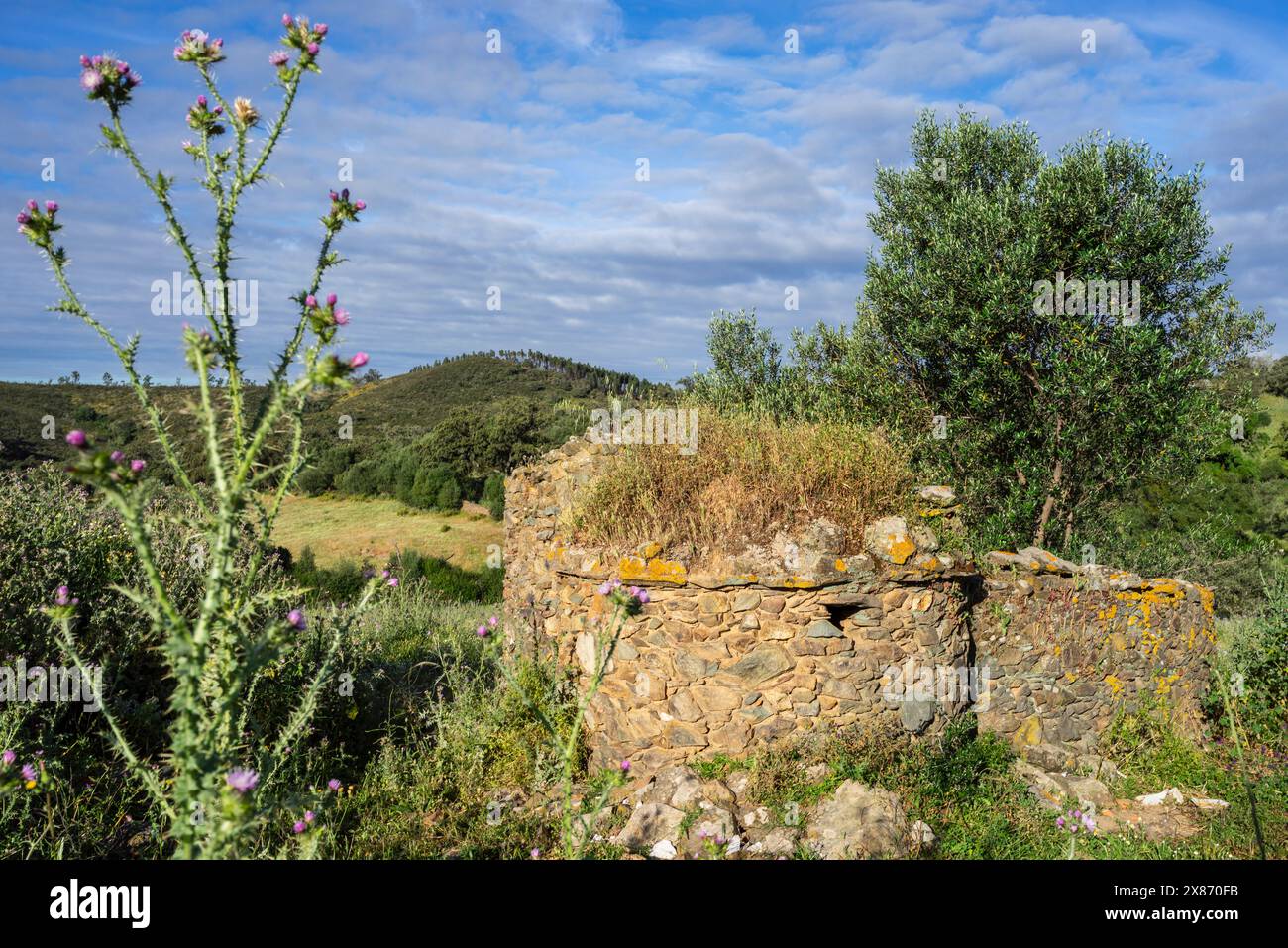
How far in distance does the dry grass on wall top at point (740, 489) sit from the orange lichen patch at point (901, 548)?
1.06 feet

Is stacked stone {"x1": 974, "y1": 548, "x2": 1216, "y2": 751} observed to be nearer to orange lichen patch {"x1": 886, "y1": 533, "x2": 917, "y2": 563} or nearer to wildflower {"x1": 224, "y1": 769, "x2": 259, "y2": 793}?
orange lichen patch {"x1": 886, "y1": 533, "x2": 917, "y2": 563}

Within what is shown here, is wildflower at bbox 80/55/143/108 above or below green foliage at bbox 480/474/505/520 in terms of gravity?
above

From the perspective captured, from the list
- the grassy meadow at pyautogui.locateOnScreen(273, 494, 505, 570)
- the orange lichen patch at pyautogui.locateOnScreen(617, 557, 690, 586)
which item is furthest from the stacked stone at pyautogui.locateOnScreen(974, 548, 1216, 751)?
the grassy meadow at pyautogui.locateOnScreen(273, 494, 505, 570)

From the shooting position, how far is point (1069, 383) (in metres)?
10.6

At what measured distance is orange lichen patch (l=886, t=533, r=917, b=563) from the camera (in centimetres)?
634

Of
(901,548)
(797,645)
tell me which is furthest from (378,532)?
(901,548)

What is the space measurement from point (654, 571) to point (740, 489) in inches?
49.5

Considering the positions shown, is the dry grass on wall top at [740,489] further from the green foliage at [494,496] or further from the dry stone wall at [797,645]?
the green foliage at [494,496]

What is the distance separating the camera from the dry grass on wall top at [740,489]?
263 inches

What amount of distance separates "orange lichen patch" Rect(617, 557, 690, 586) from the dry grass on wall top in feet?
0.89

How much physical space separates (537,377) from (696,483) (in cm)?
5023

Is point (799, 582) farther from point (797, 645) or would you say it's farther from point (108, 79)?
point (108, 79)
